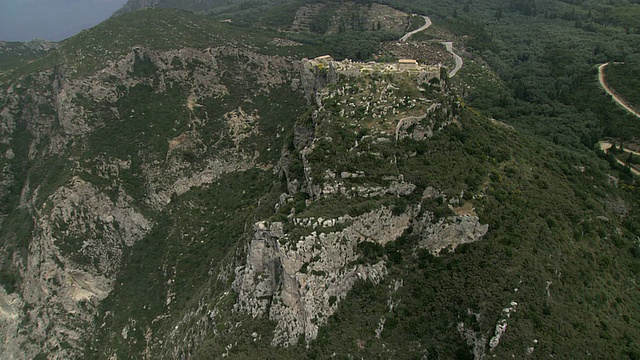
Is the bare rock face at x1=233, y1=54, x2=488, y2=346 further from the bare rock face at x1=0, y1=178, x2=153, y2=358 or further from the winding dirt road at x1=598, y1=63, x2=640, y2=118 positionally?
the winding dirt road at x1=598, y1=63, x2=640, y2=118

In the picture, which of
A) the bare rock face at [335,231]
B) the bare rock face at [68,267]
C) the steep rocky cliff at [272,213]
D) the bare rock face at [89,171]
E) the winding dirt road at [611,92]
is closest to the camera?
the bare rock face at [335,231]

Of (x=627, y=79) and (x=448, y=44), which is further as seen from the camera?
(x=448, y=44)

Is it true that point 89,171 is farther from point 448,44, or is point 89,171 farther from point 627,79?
point 627,79

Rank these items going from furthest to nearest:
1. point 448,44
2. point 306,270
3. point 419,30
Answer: point 419,30, point 448,44, point 306,270

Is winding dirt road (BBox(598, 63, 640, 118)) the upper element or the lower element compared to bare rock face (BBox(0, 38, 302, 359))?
lower

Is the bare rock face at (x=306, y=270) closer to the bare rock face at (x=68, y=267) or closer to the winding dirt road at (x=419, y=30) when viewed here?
the bare rock face at (x=68, y=267)

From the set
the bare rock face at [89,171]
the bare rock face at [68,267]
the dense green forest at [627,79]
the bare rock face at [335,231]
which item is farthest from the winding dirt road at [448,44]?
the bare rock face at [68,267]

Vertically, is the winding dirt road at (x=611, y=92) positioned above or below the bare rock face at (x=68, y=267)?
below

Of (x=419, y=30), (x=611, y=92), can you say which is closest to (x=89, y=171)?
(x=419, y=30)

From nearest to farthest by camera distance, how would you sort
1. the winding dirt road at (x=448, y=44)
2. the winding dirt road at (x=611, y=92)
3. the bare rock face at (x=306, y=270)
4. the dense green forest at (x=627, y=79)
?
the bare rock face at (x=306, y=270) → the winding dirt road at (x=611, y=92) → the dense green forest at (x=627, y=79) → the winding dirt road at (x=448, y=44)

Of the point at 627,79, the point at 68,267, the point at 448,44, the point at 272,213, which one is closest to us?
the point at 272,213

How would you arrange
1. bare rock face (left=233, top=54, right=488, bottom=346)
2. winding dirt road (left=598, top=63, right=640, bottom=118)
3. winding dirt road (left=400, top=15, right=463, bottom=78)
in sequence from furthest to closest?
winding dirt road (left=400, top=15, right=463, bottom=78)
winding dirt road (left=598, top=63, right=640, bottom=118)
bare rock face (left=233, top=54, right=488, bottom=346)

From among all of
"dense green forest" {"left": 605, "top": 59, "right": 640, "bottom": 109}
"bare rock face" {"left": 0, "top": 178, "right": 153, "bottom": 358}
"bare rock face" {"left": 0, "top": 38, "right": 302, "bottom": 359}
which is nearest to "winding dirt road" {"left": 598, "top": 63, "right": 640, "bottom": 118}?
"dense green forest" {"left": 605, "top": 59, "right": 640, "bottom": 109}

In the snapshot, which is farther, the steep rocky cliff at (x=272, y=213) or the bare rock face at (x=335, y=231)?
the steep rocky cliff at (x=272, y=213)
